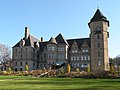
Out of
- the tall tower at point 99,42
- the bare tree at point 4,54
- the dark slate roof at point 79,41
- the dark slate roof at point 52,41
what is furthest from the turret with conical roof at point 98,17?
the bare tree at point 4,54

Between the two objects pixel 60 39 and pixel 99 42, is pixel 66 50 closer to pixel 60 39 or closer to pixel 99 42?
pixel 60 39

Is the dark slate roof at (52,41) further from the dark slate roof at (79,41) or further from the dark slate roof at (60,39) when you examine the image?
the dark slate roof at (79,41)

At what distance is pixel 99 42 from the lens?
198 feet

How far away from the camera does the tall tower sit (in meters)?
59.3

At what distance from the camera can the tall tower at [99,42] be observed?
59.3 metres

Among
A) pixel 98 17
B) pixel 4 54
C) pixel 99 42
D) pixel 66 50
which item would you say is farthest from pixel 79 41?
pixel 4 54

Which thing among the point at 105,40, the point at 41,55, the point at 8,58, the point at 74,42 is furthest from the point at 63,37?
the point at 8,58

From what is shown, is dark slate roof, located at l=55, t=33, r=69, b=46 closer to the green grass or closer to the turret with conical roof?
the turret with conical roof

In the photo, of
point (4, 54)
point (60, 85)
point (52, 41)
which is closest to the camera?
point (60, 85)

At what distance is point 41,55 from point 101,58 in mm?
21591

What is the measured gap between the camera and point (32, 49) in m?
68.8

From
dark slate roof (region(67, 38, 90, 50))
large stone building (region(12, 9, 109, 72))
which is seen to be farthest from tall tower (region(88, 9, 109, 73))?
dark slate roof (region(67, 38, 90, 50))

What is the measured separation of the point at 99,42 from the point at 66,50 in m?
11.8

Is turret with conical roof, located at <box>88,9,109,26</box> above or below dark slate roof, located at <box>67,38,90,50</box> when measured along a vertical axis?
above
